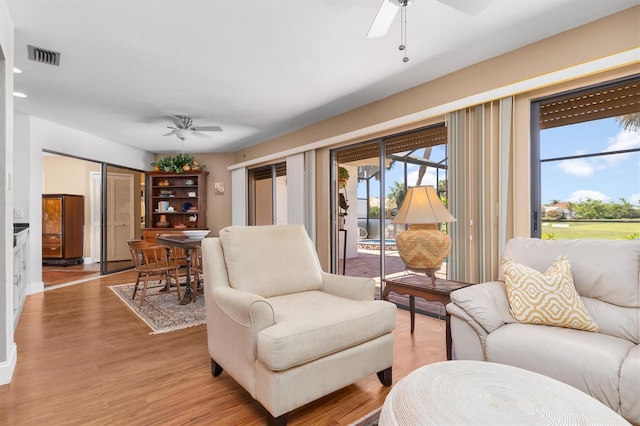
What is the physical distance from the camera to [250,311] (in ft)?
5.45

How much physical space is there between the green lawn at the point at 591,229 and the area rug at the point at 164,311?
3.39 m

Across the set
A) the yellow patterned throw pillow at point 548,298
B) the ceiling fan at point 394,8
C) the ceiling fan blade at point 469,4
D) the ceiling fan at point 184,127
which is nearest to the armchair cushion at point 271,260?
the yellow patterned throw pillow at point 548,298

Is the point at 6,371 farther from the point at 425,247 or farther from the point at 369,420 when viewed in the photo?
the point at 425,247

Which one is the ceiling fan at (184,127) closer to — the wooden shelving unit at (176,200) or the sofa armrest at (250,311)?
the wooden shelving unit at (176,200)

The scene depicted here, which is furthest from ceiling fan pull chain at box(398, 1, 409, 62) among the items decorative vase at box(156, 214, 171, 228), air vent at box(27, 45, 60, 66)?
decorative vase at box(156, 214, 171, 228)

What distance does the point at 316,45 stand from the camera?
2846 millimetres

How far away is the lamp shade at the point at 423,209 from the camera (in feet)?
8.43

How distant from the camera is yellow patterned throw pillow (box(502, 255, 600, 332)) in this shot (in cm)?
183

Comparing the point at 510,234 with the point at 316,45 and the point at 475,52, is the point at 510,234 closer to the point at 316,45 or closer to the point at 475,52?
the point at 475,52

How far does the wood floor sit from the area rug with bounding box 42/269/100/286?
2.42 meters

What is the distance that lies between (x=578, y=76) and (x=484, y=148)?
33.1 inches

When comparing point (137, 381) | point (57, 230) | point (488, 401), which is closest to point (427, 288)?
point (488, 401)

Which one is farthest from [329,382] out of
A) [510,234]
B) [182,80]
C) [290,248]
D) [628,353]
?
[182,80]

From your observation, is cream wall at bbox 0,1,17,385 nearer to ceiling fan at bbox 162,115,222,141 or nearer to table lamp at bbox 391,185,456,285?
ceiling fan at bbox 162,115,222,141
